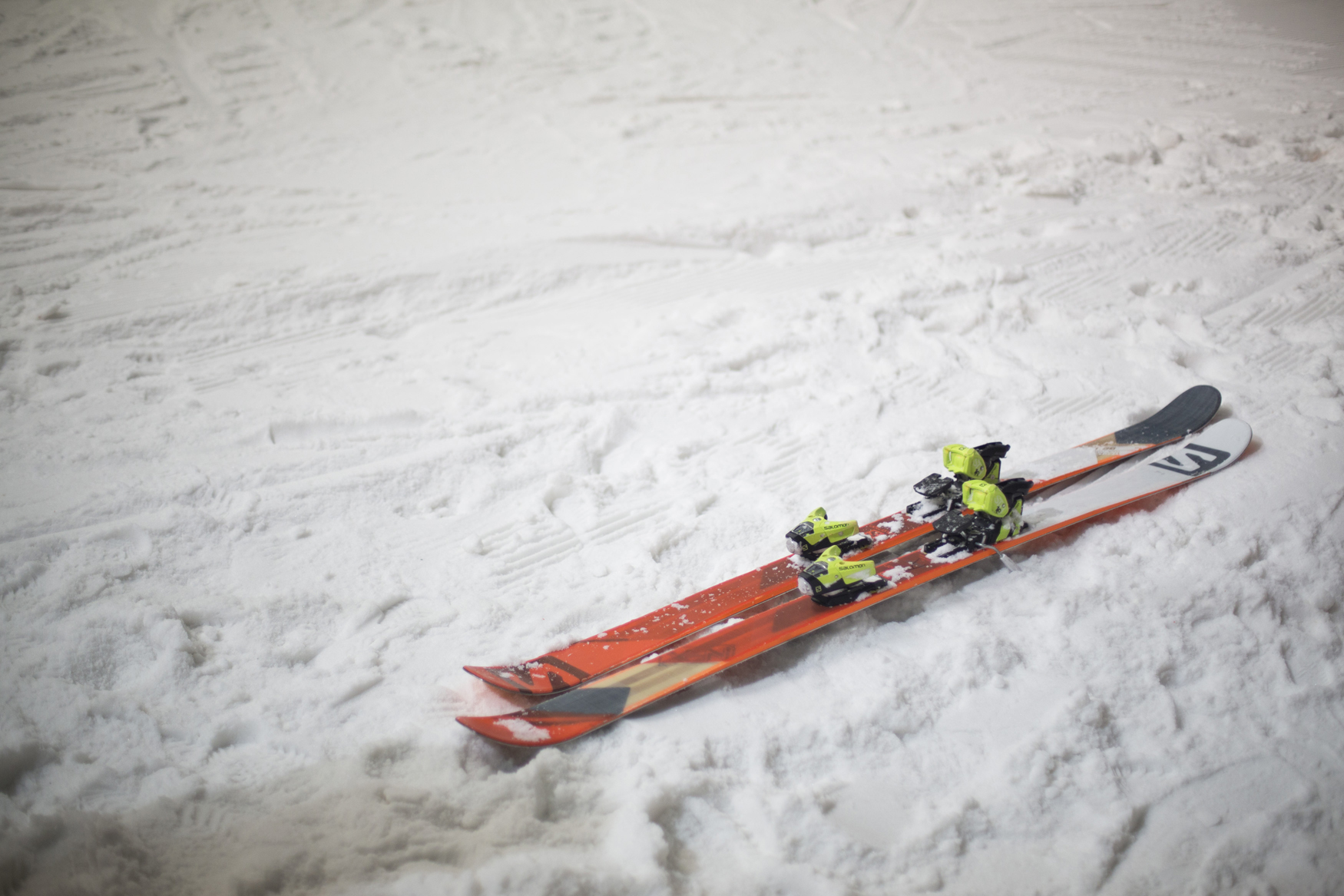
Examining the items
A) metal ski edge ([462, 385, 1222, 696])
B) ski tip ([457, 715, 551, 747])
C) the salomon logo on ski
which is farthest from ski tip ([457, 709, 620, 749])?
the salomon logo on ski

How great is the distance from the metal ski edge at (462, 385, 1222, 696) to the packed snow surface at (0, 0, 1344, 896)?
0.09m

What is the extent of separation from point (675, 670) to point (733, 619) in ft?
1.03

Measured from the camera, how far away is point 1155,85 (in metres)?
5.94

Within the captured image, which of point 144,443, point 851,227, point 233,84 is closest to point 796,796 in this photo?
point 144,443

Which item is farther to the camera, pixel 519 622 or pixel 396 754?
pixel 519 622

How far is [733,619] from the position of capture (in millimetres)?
2236

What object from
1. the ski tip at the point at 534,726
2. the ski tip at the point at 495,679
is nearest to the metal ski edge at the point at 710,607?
the ski tip at the point at 495,679

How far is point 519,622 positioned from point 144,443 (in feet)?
5.43

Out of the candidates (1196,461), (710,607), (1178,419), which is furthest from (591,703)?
(1178,419)

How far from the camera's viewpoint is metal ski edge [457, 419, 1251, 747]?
1855mm

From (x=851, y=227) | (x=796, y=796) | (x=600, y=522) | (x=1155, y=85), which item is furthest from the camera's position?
(x=1155, y=85)

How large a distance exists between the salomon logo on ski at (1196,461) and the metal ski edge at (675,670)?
0.58 m

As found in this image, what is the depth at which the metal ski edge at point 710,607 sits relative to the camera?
201 centimetres

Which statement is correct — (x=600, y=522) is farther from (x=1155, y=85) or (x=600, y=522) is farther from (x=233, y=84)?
(x=1155, y=85)
